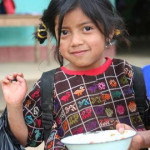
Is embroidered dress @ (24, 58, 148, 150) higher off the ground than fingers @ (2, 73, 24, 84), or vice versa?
fingers @ (2, 73, 24, 84)

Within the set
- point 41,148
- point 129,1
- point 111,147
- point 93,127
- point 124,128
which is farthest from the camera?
point 129,1

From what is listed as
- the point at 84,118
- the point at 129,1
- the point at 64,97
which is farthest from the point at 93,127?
the point at 129,1

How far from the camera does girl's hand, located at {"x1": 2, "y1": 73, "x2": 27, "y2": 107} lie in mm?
2191

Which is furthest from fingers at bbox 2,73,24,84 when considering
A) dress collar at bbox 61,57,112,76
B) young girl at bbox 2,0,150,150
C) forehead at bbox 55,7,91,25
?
forehead at bbox 55,7,91,25

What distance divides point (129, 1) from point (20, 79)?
16.3m

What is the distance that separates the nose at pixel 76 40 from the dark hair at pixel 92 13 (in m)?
0.09

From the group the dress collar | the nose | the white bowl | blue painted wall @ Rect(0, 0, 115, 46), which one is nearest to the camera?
the white bowl

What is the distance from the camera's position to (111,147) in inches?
70.1

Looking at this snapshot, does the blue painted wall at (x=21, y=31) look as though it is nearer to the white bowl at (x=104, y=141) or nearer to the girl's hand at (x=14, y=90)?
the girl's hand at (x=14, y=90)

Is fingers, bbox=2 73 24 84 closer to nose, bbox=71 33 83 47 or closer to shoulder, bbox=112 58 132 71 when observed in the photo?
nose, bbox=71 33 83 47

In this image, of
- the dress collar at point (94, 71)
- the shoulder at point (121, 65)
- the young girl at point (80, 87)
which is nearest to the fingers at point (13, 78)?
the young girl at point (80, 87)

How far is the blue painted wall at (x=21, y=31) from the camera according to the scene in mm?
7785

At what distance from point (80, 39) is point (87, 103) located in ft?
0.96

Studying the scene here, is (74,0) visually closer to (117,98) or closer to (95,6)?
(95,6)
